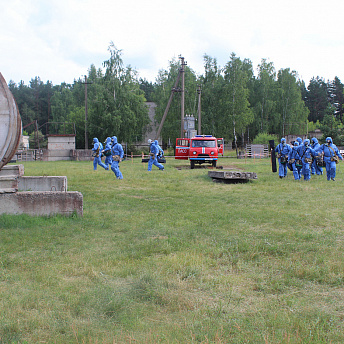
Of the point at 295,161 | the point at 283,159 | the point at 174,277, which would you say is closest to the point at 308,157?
the point at 295,161

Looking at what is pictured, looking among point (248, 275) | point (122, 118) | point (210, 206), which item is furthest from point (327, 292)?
point (122, 118)

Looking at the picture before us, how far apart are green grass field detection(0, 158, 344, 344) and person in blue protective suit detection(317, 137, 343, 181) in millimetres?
8206

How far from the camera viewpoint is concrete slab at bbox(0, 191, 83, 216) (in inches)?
290

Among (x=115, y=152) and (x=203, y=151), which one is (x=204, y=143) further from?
(x=115, y=152)

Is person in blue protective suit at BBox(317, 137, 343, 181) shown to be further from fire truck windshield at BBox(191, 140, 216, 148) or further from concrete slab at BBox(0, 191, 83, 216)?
concrete slab at BBox(0, 191, 83, 216)

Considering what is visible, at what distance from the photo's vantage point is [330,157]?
16406 mm

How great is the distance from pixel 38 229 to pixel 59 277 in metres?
2.57

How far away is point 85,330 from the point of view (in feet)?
10.2

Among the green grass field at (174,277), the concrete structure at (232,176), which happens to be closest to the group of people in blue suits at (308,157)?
the concrete structure at (232,176)

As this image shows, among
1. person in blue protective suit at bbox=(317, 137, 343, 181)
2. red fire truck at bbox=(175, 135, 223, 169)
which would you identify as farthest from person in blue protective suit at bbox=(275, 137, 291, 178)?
red fire truck at bbox=(175, 135, 223, 169)

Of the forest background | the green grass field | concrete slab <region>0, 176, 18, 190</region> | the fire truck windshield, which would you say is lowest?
the green grass field

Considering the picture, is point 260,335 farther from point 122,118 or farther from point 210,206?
point 122,118

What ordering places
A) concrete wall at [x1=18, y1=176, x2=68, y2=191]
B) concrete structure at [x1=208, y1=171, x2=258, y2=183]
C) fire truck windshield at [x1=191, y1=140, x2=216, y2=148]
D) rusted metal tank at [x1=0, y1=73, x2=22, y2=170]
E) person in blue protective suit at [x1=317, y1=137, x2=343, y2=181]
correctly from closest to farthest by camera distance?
rusted metal tank at [x1=0, y1=73, x2=22, y2=170] → concrete wall at [x1=18, y1=176, x2=68, y2=191] → concrete structure at [x1=208, y1=171, x2=258, y2=183] → person in blue protective suit at [x1=317, y1=137, x2=343, y2=181] → fire truck windshield at [x1=191, y1=140, x2=216, y2=148]

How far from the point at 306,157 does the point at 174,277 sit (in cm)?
1307
